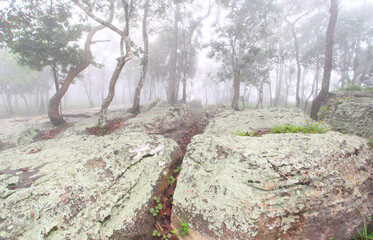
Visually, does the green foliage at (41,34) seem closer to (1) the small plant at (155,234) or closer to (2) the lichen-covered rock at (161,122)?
(2) the lichen-covered rock at (161,122)

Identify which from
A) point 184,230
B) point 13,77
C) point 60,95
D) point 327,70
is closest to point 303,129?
point 184,230

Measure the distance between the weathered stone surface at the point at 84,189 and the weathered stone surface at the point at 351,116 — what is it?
16.6ft

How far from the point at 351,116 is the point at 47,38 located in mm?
14794

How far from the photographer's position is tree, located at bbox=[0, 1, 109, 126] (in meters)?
8.64

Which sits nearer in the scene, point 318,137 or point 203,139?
point 318,137

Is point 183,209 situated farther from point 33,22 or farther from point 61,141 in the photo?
point 33,22

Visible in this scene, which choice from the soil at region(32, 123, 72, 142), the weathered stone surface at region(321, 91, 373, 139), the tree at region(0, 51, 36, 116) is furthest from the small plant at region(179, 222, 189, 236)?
the tree at region(0, 51, 36, 116)

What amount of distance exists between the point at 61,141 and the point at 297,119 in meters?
8.08

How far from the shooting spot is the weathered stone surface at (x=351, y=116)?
417 cm

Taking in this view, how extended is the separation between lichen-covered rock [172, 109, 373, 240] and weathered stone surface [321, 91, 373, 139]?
1.30m

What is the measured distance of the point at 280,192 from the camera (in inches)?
101

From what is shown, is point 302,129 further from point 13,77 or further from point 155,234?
point 13,77

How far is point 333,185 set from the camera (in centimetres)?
264

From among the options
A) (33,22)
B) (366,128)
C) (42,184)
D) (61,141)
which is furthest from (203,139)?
(33,22)
